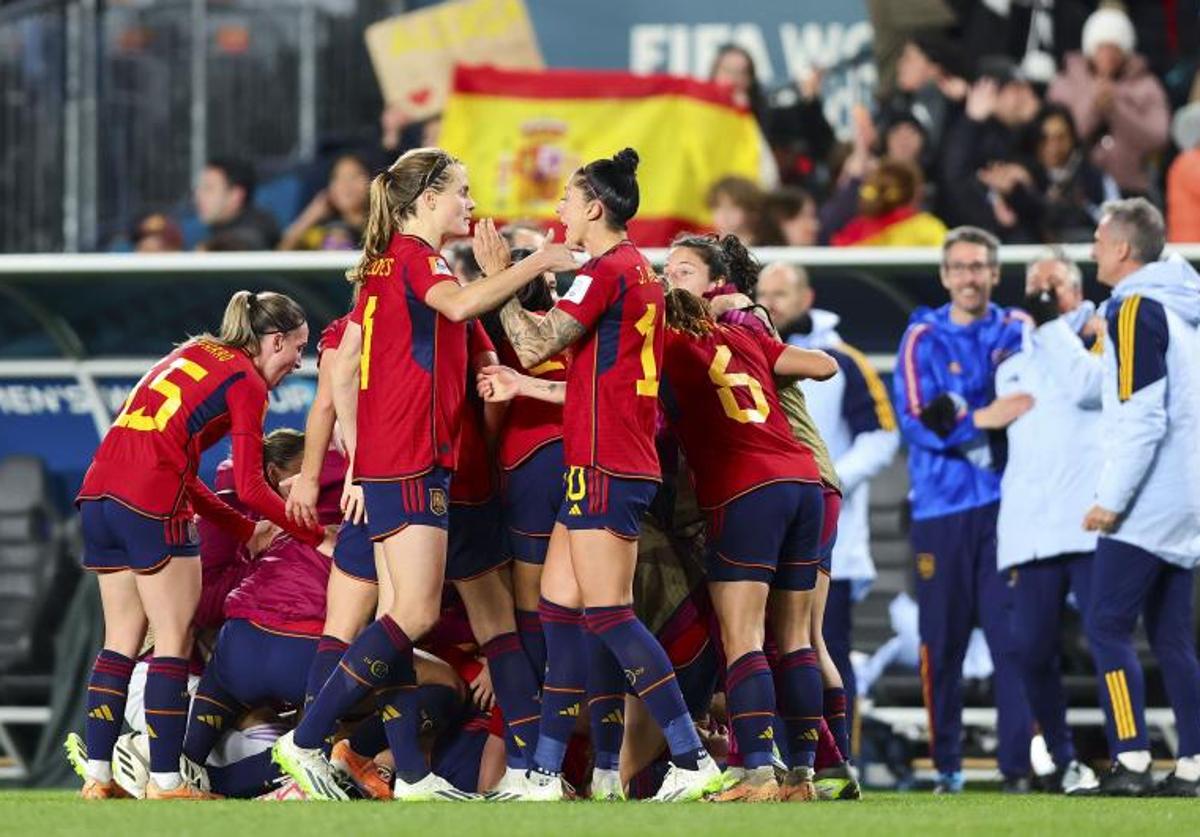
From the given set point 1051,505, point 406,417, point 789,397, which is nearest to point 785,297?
point 1051,505

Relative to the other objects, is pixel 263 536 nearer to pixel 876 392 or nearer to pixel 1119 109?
pixel 876 392

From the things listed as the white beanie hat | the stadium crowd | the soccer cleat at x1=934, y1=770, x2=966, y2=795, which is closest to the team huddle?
the soccer cleat at x1=934, y1=770, x2=966, y2=795

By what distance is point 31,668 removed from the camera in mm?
11852

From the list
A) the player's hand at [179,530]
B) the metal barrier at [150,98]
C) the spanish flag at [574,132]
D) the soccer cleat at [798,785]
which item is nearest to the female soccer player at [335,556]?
the player's hand at [179,530]

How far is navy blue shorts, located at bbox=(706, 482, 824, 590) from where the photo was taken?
312 inches

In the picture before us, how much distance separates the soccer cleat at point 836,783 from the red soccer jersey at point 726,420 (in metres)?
1.03

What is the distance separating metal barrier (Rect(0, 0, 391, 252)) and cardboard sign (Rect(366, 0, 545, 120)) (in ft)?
0.98

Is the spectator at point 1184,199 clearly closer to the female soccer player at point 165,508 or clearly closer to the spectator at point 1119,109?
the spectator at point 1119,109

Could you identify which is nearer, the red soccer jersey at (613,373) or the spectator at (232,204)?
the red soccer jersey at (613,373)

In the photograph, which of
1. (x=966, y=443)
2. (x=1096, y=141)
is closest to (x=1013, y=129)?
(x=1096, y=141)

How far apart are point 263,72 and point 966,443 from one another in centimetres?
557

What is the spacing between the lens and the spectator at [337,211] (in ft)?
43.2

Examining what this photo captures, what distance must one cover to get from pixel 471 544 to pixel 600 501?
0.69m

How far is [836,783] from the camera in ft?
27.7
